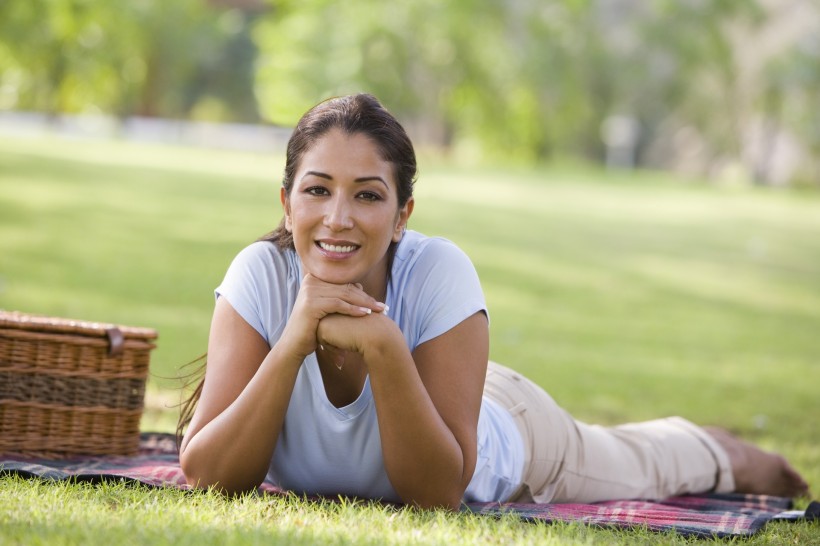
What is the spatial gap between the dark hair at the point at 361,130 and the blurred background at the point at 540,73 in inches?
1068

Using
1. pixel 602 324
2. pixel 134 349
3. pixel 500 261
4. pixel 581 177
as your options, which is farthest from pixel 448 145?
pixel 134 349

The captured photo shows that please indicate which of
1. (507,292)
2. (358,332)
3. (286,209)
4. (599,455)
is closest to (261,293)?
(286,209)

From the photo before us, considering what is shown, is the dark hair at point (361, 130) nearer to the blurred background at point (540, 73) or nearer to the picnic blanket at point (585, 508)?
the picnic blanket at point (585, 508)

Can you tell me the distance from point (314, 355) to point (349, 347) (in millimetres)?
232

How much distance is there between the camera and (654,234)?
18047 millimetres

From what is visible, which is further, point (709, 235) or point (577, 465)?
point (709, 235)

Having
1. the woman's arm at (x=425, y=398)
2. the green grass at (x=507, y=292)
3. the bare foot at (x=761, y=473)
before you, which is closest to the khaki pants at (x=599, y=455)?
the bare foot at (x=761, y=473)

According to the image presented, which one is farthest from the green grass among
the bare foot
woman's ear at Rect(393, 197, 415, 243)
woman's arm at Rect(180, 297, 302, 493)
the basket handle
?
woman's ear at Rect(393, 197, 415, 243)

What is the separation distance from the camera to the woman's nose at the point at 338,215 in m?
3.20

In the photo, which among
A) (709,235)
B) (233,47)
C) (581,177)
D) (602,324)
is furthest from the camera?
(233,47)

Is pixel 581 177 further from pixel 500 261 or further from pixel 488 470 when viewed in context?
pixel 488 470

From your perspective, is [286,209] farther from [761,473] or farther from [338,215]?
[761,473]

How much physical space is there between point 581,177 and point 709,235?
1034 centimetres

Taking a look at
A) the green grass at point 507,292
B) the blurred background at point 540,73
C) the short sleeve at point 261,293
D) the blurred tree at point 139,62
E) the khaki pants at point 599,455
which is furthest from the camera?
the blurred tree at point 139,62
